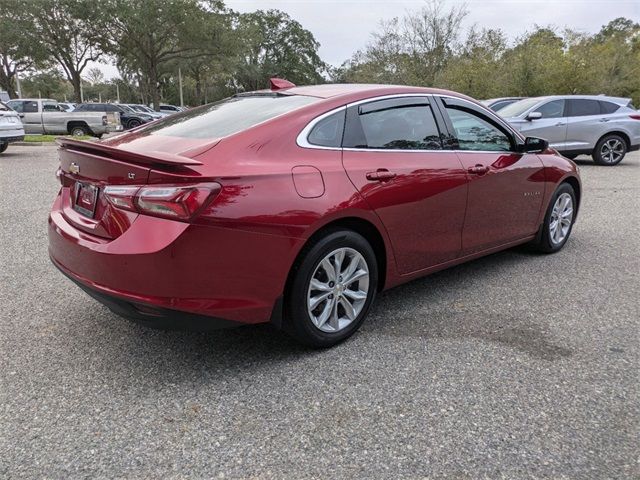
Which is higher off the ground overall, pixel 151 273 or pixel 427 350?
pixel 151 273

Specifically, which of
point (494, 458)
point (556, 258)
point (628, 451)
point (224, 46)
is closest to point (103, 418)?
point (494, 458)

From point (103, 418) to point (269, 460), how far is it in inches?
Result: 34.3

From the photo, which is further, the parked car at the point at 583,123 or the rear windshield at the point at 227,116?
the parked car at the point at 583,123

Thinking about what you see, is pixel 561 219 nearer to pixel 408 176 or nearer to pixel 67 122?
pixel 408 176

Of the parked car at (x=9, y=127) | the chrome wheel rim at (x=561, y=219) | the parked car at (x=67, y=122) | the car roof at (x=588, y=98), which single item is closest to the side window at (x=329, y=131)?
the chrome wheel rim at (x=561, y=219)

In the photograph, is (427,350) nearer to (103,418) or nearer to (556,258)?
(103,418)

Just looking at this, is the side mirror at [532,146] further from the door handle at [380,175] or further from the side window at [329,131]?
the side window at [329,131]

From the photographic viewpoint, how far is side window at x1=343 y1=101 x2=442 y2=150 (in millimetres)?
3318

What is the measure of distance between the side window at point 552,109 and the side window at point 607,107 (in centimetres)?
126

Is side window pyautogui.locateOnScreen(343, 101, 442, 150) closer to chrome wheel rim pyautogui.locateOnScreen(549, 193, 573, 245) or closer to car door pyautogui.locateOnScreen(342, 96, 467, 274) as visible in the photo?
car door pyautogui.locateOnScreen(342, 96, 467, 274)

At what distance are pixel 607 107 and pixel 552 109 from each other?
1.73 metres

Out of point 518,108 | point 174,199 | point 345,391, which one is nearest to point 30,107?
point 518,108

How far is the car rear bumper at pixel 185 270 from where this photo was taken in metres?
2.53

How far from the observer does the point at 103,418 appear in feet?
8.18
